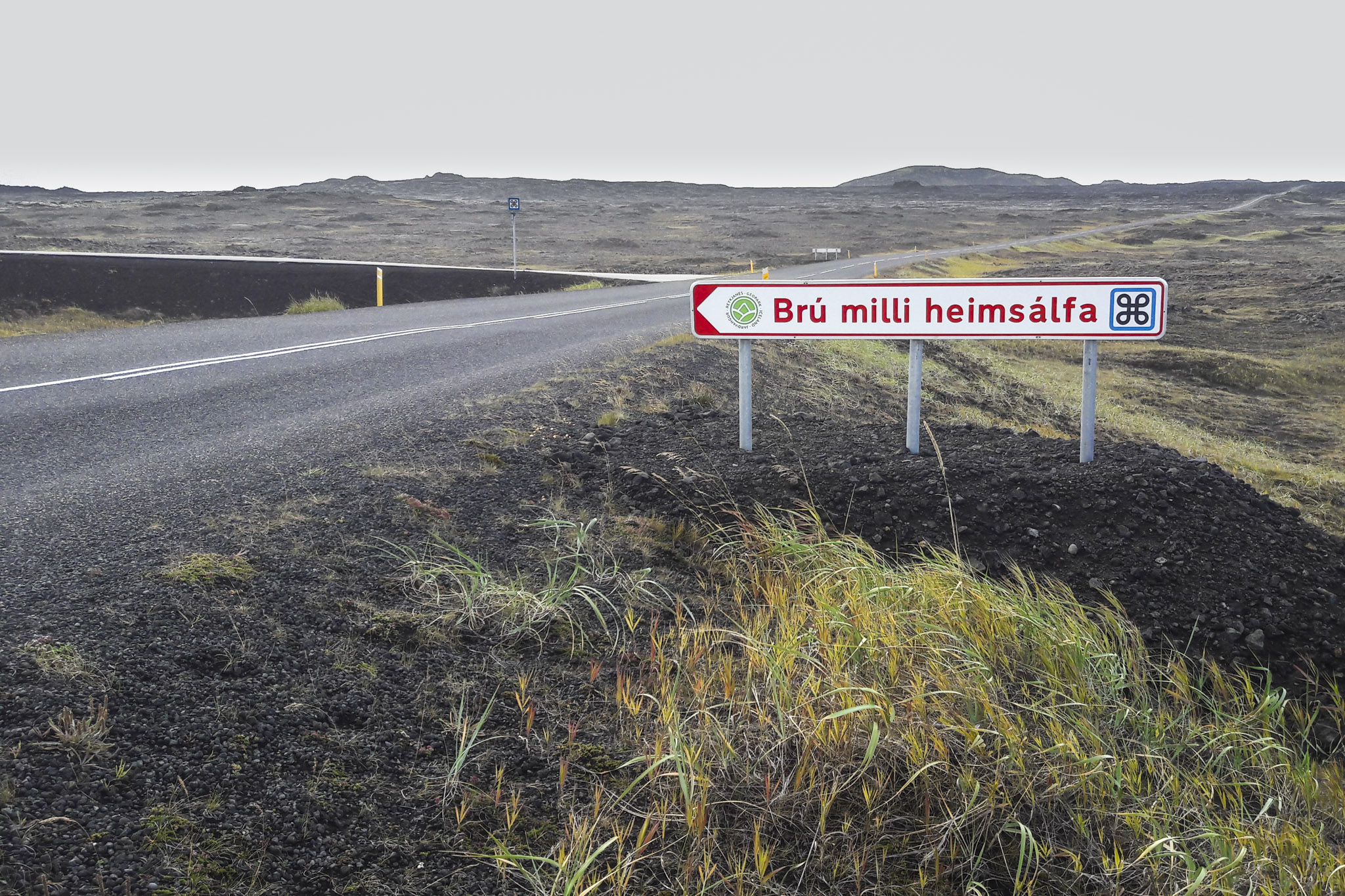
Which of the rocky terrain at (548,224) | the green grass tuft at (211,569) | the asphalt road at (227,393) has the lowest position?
A: the green grass tuft at (211,569)

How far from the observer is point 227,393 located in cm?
732

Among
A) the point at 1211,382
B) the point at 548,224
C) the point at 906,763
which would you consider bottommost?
the point at 1211,382

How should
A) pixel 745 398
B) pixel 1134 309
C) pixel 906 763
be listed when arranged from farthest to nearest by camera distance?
pixel 745 398, pixel 1134 309, pixel 906 763

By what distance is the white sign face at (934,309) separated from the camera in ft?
17.8

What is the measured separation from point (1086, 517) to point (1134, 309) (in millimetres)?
1229

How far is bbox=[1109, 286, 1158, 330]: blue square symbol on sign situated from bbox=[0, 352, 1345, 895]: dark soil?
857 mm

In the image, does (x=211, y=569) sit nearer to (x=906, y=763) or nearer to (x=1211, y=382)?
(x=906, y=763)

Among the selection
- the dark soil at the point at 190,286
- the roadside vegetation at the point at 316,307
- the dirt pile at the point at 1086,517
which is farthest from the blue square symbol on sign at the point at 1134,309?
the dark soil at the point at 190,286

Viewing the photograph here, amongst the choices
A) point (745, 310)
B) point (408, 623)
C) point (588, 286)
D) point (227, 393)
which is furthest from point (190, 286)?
point (408, 623)

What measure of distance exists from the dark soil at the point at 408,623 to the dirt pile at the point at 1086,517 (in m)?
0.02

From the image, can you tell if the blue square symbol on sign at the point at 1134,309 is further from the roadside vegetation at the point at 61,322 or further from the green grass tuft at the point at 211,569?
the roadside vegetation at the point at 61,322

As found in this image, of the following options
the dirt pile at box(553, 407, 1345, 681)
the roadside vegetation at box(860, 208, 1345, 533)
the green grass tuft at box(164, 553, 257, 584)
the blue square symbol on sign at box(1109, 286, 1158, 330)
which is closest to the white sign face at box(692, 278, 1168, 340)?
the blue square symbol on sign at box(1109, 286, 1158, 330)

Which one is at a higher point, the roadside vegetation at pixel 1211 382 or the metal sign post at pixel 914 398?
the metal sign post at pixel 914 398

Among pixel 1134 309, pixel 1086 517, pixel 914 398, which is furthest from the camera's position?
pixel 914 398
